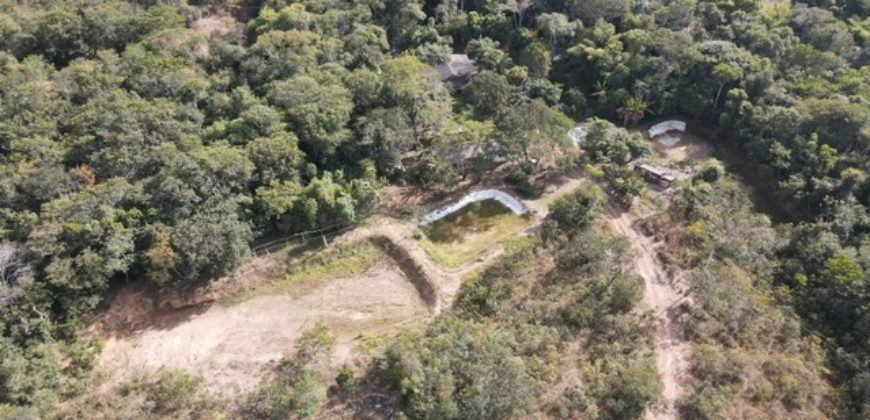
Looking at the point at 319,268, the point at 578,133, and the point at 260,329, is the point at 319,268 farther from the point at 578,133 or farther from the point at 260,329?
the point at 578,133

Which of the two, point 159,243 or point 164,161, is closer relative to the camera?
point 159,243

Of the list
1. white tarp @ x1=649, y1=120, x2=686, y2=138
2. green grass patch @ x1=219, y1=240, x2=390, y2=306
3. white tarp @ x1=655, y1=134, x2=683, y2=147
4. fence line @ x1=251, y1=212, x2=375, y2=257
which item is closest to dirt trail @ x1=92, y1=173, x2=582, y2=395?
green grass patch @ x1=219, y1=240, x2=390, y2=306

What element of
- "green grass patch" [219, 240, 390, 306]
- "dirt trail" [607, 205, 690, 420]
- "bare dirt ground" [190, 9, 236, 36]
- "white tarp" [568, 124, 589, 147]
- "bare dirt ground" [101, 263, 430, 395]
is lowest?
"dirt trail" [607, 205, 690, 420]

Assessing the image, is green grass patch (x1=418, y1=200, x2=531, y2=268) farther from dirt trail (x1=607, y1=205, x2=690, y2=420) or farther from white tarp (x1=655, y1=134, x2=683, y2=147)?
white tarp (x1=655, y1=134, x2=683, y2=147)

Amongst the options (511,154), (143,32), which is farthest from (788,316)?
(143,32)

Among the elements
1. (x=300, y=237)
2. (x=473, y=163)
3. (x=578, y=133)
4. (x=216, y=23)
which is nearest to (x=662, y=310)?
(x=578, y=133)

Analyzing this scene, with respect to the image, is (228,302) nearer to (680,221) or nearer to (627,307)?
(627,307)
